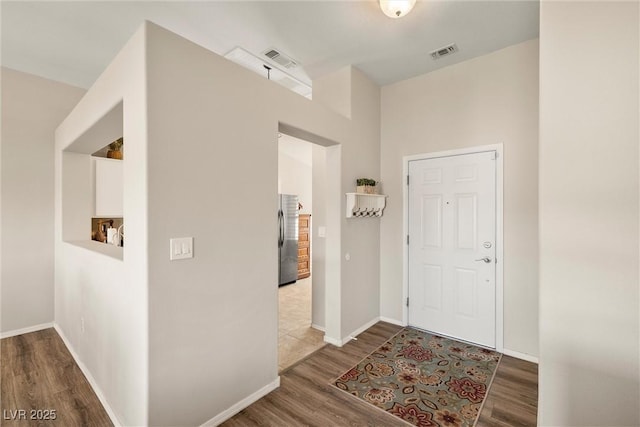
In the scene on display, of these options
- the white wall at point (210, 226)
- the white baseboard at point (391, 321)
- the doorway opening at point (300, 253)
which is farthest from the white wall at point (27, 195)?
the white baseboard at point (391, 321)

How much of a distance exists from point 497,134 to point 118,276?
142 inches

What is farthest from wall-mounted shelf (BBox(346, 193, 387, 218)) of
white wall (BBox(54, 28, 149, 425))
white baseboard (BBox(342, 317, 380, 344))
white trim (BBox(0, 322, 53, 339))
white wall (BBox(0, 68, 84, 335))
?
white trim (BBox(0, 322, 53, 339))

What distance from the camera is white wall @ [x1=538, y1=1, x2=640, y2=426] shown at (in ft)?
3.92

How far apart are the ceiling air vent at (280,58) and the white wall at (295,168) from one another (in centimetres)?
298

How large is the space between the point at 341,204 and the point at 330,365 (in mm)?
1606

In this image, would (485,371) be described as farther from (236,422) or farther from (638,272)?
(236,422)

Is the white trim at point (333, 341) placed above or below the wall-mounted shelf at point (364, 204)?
below

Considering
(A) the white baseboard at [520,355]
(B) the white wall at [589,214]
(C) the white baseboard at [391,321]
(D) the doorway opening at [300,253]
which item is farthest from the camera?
(C) the white baseboard at [391,321]

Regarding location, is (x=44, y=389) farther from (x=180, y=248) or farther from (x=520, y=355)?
(x=520, y=355)

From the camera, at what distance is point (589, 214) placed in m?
1.27

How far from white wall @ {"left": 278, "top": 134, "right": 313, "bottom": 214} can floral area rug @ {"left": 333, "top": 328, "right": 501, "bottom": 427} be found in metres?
3.85

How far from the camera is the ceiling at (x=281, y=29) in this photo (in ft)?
7.61

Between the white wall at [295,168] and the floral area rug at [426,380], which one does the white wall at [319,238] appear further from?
the white wall at [295,168]

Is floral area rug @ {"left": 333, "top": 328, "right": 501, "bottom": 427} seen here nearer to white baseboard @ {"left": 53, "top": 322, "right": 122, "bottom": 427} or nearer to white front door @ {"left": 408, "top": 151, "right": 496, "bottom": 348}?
white front door @ {"left": 408, "top": 151, "right": 496, "bottom": 348}
